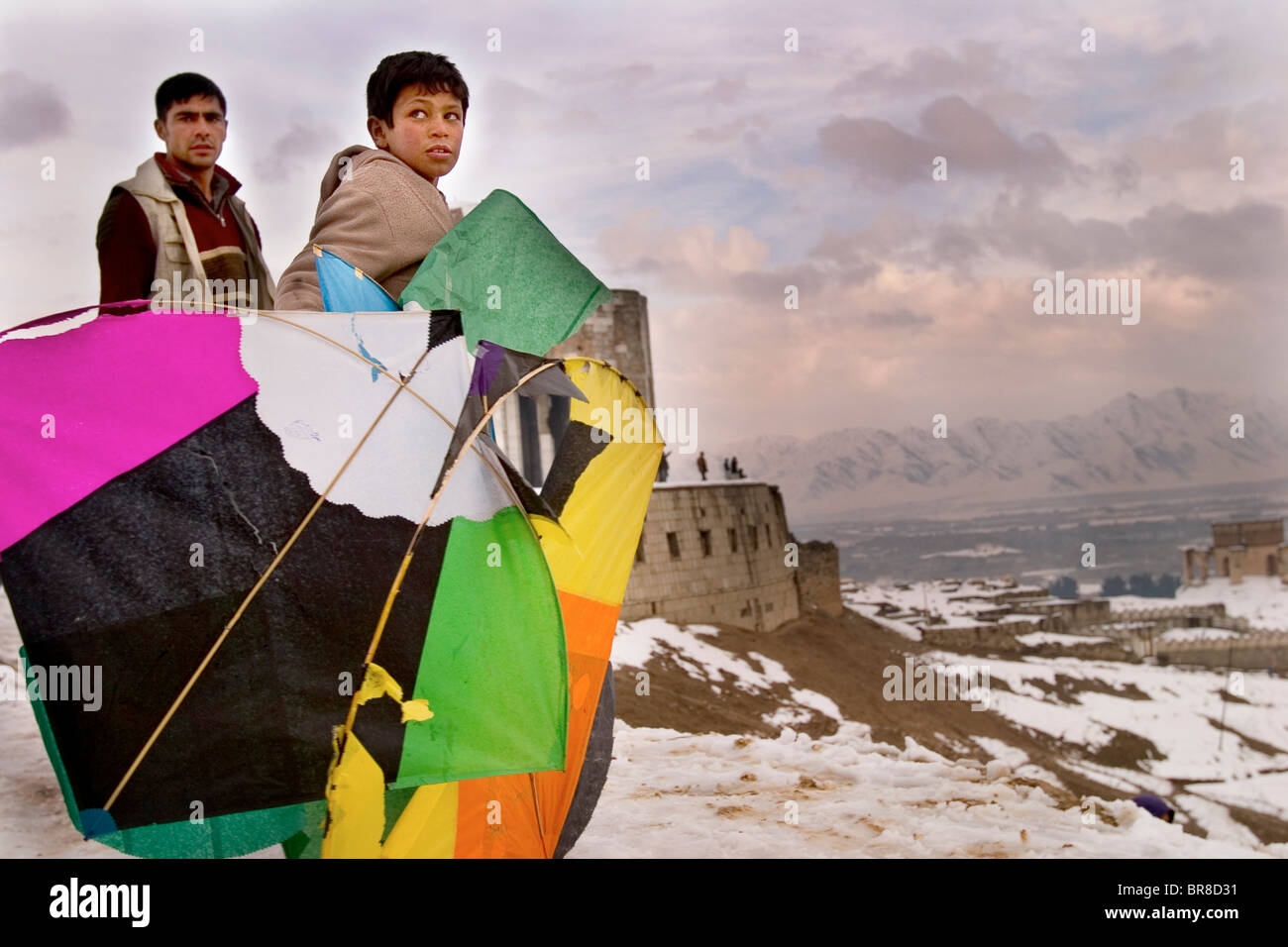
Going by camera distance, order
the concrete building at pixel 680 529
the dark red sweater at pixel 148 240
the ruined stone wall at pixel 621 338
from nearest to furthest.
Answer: the dark red sweater at pixel 148 240 < the concrete building at pixel 680 529 < the ruined stone wall at pixel 621 338

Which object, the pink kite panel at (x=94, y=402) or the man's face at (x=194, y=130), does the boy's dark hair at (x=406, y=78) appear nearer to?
the man's face at (x=194, y=130)

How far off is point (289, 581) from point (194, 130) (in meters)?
1.85

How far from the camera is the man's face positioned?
3.86m

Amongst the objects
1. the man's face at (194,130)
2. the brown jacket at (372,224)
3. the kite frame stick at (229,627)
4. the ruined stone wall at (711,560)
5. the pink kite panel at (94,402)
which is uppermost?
the man's face at (194,130)

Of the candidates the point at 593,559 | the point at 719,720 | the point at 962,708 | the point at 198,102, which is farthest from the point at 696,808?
the point at 962,708

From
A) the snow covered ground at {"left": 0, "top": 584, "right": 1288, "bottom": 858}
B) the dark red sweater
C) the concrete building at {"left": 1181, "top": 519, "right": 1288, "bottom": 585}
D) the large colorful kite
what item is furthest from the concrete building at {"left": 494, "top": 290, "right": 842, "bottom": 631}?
the concrete building at {"left": 1181, "top": 519, "right": 1288, "bottom": 585}

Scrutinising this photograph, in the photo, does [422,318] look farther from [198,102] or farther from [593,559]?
[198,102]

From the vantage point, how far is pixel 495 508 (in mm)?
2951

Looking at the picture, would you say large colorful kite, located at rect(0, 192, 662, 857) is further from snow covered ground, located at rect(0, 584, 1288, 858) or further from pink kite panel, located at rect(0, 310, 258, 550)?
snow covered ground, located at rect(0, 584, 1288, 858)

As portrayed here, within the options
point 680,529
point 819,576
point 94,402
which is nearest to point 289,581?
point 94,402

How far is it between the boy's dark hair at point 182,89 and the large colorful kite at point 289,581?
4.01 ft

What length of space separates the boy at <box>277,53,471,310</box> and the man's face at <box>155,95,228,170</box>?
2.11 ft

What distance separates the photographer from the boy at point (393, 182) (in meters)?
3.30

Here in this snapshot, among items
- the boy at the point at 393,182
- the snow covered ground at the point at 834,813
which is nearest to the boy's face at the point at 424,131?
the boy at the point at 393,182
